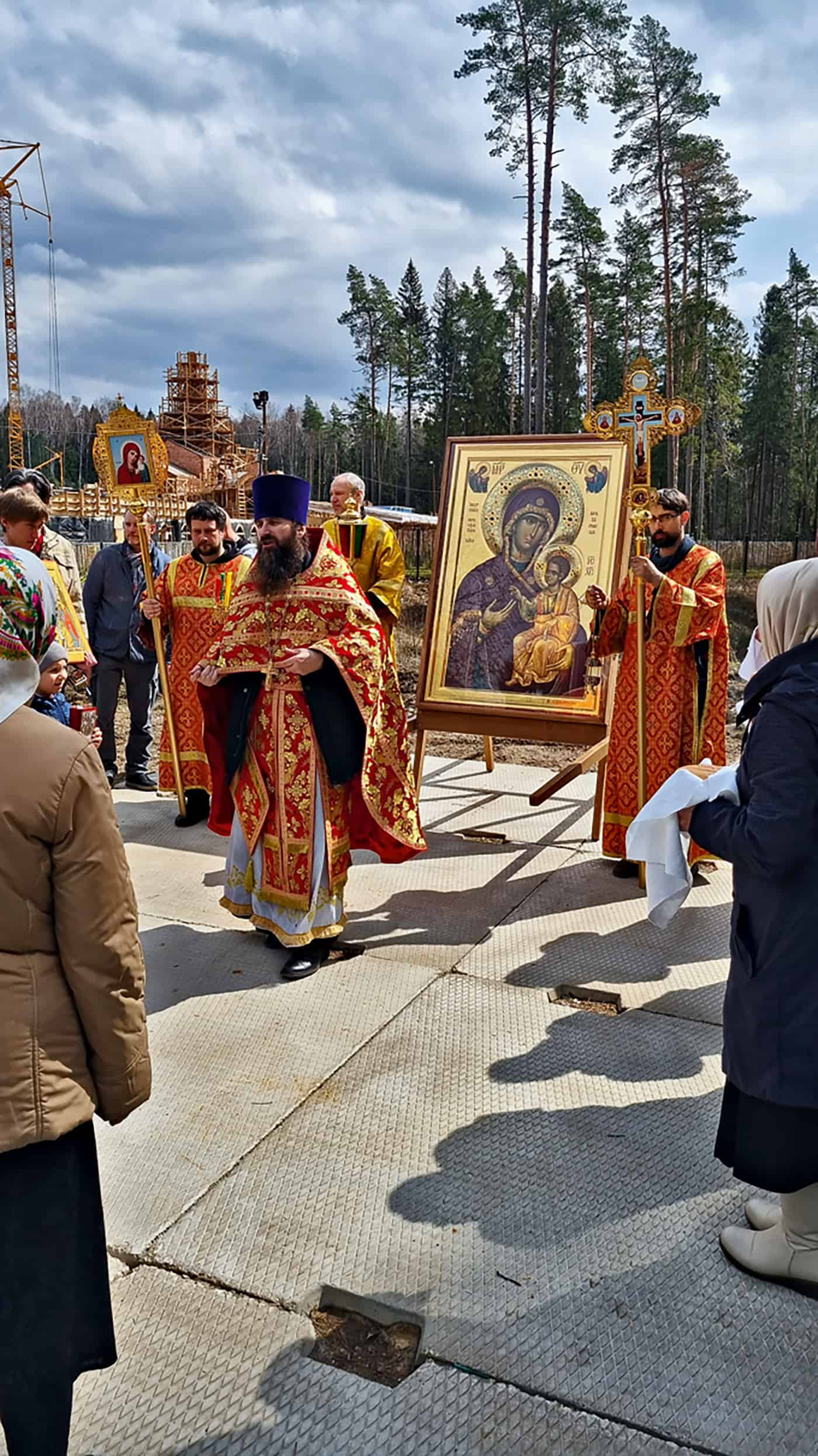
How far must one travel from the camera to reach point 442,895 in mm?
5066

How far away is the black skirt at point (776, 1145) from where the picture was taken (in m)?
2.16

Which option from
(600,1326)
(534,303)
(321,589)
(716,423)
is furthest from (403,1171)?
(534,303)

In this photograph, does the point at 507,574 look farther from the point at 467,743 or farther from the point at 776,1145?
the point at 776,1145

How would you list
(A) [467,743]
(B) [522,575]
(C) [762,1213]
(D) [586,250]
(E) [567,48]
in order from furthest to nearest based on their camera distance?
(D) [586,250], (E) [567,48], (A) [467,743], (B) [522,575], (C) [762,1213]

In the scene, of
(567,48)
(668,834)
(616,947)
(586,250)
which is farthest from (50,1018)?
(586,250)

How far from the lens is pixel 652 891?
2533 millimetres

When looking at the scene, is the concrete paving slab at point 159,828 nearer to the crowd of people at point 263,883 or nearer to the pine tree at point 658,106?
the crowd of people at point 263,883

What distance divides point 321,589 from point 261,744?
0.67 metres

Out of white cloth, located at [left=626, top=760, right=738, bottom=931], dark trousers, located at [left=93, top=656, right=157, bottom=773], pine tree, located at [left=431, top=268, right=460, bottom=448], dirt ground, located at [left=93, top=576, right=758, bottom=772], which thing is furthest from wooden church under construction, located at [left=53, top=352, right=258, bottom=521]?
white cloth, located at [left=626, top=760, right=738, bottom=931]

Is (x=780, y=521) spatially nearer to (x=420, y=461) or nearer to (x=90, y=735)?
(x=420, y=461)

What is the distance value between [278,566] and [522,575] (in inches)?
78.0

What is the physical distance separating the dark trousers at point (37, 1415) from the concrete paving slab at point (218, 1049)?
0.74 meters

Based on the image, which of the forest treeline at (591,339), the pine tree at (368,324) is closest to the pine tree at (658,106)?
the forest treeline at (591,339)

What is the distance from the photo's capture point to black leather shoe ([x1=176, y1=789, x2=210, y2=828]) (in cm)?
621
